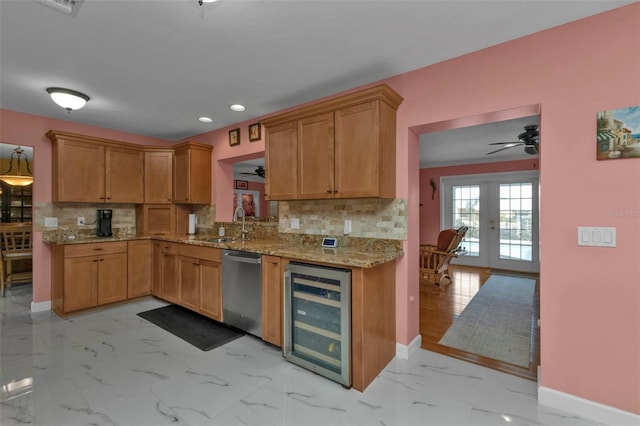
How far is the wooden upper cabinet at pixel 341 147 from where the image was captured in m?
2.31

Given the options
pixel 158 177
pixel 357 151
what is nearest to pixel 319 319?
pixel 357 151

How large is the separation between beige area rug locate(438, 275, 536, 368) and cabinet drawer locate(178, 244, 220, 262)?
96.6 inches

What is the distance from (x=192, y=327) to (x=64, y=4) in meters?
2.85

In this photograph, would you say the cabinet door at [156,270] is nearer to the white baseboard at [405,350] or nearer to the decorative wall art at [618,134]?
the white baseboard at [405,350]

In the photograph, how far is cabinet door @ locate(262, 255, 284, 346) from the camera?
252cm

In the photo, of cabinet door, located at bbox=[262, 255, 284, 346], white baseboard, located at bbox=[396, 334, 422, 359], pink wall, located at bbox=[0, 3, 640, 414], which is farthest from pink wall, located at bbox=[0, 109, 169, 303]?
pink wall, located at bbox=[0, 3, 640, 414]

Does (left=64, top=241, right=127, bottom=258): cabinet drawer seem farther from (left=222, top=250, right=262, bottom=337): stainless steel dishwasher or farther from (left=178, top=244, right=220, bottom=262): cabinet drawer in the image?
(left=222, top=250, right=262, bottom=337): stainless steel dishwasher

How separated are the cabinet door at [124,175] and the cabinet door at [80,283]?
0.90 m

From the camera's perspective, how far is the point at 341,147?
2.47 meters

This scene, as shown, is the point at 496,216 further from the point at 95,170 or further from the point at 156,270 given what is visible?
the point at 95,170

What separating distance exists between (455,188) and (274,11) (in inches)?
249

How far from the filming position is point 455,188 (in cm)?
695

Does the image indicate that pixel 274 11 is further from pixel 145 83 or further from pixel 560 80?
pixel 560 80

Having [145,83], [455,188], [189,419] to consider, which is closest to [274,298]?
[189,419]
